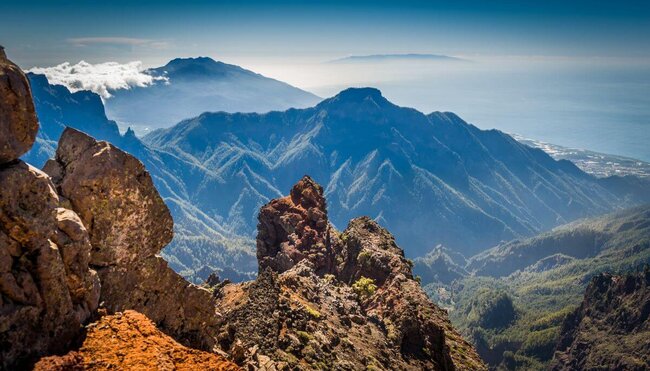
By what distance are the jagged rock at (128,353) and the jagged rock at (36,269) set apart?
75cm

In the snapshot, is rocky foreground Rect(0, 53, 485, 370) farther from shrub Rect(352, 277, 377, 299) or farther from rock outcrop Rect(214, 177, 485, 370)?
shrub Rect(352, 277, 377, 299)

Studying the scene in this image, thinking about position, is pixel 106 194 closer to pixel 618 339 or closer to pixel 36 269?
pixel 36 269

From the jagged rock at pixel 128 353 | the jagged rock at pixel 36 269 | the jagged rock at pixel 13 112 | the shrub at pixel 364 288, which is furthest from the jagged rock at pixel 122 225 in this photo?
the shrub at pixel 364 288

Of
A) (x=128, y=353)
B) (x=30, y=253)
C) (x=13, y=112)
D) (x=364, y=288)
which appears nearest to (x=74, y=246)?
(x=30, y=253)

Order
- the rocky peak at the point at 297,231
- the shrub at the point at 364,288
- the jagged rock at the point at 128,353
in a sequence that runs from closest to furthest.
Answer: the jagged rock at the point at 128,353, the shrub at the point at 364,288, the rocky peak at the point at 297,231

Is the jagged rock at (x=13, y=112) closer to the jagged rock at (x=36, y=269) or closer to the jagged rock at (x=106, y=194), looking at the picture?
the jagged rock at (x=36, y=269)

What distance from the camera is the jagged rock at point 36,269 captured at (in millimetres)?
15977

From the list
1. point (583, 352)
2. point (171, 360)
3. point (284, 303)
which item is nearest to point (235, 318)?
point (284, 303)

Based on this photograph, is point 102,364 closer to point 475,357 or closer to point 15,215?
point 15,215

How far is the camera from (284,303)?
119 ft

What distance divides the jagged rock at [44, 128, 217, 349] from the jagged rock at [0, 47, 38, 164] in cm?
314

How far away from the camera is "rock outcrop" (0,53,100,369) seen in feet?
52.7

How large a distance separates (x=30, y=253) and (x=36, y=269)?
55 centimetres

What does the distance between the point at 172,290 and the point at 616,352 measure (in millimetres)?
187655
